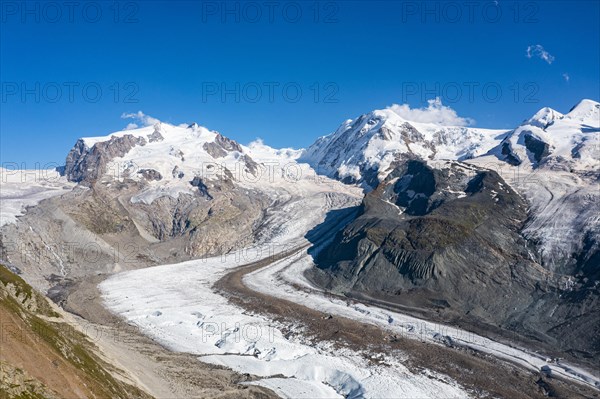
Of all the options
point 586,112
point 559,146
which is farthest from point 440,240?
point 586,112

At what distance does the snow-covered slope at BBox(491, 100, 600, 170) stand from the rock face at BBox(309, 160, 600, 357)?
1263 inches

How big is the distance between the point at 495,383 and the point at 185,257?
86.3 m

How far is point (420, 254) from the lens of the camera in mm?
81062

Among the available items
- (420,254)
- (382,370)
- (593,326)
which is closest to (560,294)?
(593,326)

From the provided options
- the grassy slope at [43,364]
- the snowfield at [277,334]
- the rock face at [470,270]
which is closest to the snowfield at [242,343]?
the snowfield at [277,334]

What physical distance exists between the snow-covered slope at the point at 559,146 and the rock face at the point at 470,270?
32.1 meters

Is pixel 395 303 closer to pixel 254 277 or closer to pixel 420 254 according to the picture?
pixel 420 254

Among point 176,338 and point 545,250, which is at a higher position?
point 545,250

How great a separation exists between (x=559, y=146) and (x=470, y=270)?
85.8m

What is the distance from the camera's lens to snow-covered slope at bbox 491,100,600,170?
128 m

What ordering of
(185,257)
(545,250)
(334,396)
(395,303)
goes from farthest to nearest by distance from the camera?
(185,257), (545,250), (395,303), (334,396)

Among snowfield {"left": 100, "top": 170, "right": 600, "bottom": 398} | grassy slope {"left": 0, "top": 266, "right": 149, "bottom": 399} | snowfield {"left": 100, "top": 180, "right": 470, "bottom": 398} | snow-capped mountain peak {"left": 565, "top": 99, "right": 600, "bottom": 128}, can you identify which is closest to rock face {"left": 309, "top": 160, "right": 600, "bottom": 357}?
snowfield {"left": 100, "top": 170, "right": 600, "bottom": 398}

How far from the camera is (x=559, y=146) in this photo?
463 feet

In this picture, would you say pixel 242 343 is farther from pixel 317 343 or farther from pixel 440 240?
pixel 440 240
